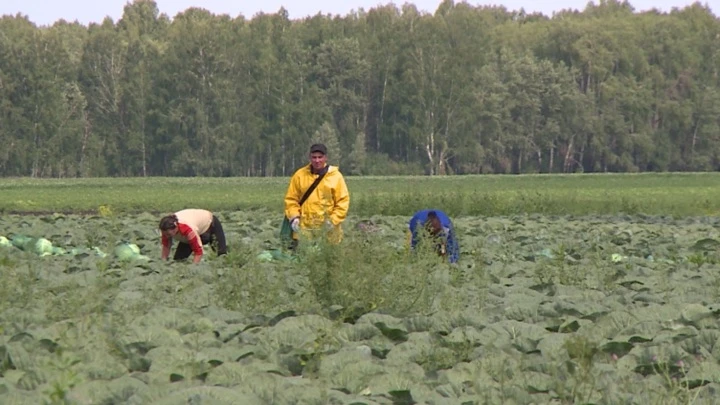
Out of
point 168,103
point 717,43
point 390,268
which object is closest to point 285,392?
point 390,268

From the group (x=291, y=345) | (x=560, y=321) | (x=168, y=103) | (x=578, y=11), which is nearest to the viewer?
(x=291, y=345)

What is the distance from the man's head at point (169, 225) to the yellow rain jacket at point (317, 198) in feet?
3.99

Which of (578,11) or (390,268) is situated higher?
(578,11)

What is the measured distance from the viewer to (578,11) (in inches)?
5753

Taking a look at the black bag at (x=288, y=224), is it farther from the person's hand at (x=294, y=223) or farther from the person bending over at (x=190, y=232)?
the person bending over at (x=190, y=232)

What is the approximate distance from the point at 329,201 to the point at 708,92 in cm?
8193

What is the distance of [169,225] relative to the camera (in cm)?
1220

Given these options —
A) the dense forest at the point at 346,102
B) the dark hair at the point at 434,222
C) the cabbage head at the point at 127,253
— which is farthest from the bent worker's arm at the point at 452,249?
the dense forest at the point at 346,102

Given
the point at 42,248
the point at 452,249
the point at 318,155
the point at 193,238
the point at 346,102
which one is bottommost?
the point at 42,248

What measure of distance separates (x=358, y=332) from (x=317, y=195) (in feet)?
16.2

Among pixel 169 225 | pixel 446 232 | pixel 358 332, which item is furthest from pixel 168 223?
pixel 358 332

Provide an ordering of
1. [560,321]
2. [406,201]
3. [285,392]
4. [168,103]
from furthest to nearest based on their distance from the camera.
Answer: [168,103], [406,201], [560,321], [285,392]

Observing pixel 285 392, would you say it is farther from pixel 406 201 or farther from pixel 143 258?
pixel 406 201

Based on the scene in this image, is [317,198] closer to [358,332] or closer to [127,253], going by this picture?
[127,253]
